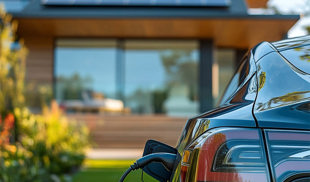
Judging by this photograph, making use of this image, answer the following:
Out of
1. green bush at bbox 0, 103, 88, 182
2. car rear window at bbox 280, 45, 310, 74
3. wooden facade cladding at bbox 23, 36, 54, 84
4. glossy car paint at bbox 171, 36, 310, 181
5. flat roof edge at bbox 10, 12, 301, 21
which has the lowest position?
green bush at bbox 0, 103, 88, 182

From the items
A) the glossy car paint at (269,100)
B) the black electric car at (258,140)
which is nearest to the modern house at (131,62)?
the glossy car paint at (269,100)

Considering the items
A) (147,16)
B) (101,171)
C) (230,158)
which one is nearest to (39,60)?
(147,16)

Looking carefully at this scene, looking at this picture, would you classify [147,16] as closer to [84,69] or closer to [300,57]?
[84,69]

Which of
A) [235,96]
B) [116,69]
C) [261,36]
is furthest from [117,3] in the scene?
[235,96]

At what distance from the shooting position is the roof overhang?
13414 millimetres

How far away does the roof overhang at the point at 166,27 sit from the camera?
13.4 meters

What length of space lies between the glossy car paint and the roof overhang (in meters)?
11.7

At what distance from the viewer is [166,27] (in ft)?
46.6

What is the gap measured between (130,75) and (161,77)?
105 centimetres

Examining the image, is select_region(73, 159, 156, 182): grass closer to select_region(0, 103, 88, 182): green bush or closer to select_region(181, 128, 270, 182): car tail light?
select_region(0, 103, 88, 182): green bush

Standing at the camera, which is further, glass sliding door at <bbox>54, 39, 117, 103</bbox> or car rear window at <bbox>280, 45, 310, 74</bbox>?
glass sliding door at <bbox>54, 39, 117, 103</bbox>

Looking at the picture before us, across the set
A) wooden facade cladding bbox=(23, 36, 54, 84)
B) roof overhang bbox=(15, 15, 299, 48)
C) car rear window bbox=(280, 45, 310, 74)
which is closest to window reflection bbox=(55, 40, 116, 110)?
wooden facade cladding bbox=(23, 36, 54, 84)

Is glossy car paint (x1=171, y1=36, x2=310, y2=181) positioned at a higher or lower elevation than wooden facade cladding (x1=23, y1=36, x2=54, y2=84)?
lower

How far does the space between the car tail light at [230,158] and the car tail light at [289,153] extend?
0.03m
